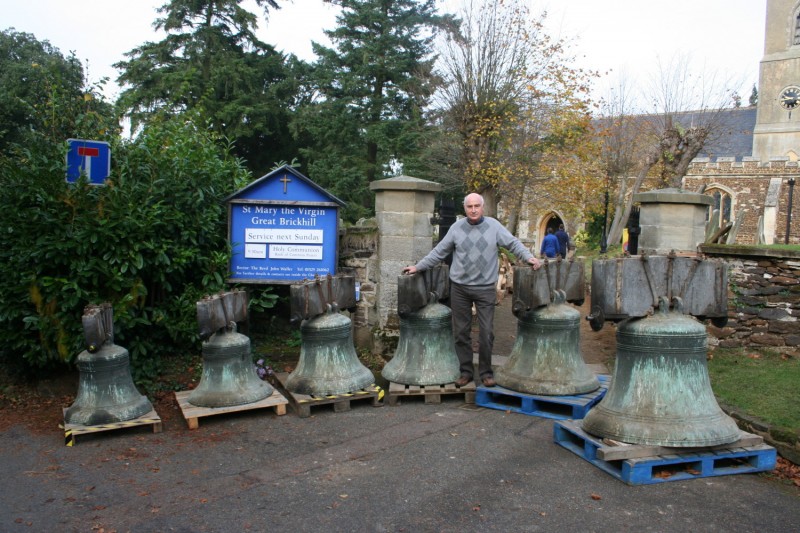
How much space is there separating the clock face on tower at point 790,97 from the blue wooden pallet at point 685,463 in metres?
51.6

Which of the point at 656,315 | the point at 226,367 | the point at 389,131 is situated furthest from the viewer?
the point at 389,131

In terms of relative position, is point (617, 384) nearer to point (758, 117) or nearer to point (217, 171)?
point (217, 171)

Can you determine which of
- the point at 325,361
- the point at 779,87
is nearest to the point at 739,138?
the point at 779,87

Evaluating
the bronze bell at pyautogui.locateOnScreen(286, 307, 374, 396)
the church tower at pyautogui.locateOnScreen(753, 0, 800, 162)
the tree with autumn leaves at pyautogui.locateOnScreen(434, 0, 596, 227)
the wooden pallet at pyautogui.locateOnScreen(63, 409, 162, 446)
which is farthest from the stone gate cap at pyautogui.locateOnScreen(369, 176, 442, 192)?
the church tower at pyautogui.locateOnScreen(753, 0, 800, 162)

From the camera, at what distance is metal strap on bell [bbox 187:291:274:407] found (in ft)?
18.8

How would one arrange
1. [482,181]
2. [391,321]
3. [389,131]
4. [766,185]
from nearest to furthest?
[391,321] < [482,181] < [389,131] < [766,185]

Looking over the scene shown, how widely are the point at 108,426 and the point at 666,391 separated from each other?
13.9ft

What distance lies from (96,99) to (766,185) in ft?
134

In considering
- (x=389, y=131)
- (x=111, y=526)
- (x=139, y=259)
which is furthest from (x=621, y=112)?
(x=111, y=526)

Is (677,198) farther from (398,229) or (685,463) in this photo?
(685,463)

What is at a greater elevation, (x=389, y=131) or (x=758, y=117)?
(x=758, y=117)

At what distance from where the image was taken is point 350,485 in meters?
4.28

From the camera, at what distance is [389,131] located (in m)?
22.5

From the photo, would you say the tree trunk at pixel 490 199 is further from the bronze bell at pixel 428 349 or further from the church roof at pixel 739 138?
the church roof at pixel 739 138
